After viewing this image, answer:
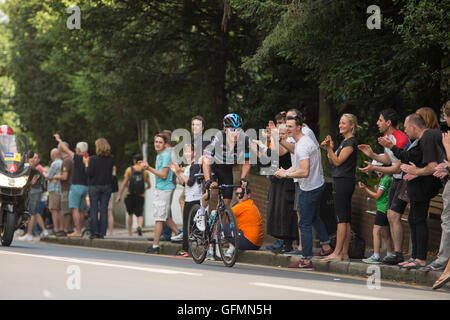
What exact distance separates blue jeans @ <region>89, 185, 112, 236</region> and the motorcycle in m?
2.57

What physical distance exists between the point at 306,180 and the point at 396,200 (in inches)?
50.1

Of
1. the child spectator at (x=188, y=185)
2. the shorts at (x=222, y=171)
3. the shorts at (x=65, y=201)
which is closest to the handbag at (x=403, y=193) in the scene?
the shorts at (x=222, y=171)

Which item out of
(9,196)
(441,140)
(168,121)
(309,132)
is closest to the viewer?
(441,140)

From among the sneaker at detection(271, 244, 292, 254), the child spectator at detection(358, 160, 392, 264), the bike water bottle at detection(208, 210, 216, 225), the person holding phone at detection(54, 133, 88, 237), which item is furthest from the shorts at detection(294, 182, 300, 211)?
the person holding phone at detection(54, 133, 88, 237)

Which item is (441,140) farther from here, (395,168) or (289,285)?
(289,285)

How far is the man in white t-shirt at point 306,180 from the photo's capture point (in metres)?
11.9

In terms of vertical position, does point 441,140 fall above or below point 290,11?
below

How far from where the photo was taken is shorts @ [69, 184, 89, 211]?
18.9 meters

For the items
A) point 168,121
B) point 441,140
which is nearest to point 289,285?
point 441,140

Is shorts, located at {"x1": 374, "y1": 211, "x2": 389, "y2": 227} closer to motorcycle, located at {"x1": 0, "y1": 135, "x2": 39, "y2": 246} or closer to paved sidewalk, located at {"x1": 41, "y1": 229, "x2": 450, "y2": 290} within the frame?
paved sidewalk, located at {"x1": 41, "y1": 229, "x2": 450, "y2": 290}

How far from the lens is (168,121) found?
101ft

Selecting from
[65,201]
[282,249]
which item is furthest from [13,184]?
[282,249]

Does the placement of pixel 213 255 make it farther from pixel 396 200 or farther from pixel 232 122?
pixel 396 200
